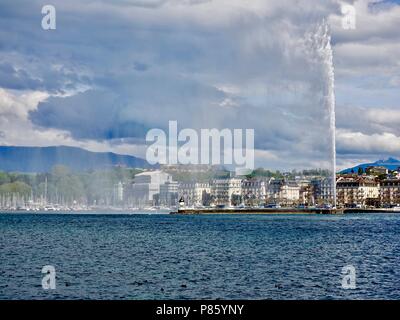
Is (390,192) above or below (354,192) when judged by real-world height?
above

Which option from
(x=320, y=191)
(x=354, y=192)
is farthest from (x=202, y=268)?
(x=320, y=191)

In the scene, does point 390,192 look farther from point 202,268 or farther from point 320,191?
point 202,268

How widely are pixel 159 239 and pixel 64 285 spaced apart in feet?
92.7

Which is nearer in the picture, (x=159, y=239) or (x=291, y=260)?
(x=291, y=260)

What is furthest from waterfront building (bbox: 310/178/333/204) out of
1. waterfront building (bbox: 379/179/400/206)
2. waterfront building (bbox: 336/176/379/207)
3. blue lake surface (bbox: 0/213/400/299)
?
blue lake surface (bbox: 0/213/400/299)

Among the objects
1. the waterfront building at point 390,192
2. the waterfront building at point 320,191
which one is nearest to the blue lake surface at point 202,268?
the waterfront building at point 320,191

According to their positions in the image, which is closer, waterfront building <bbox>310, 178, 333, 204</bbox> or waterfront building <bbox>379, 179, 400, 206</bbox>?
waterfront building <bbox>310, 178, 333, 204</bbox>

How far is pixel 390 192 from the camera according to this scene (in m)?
190

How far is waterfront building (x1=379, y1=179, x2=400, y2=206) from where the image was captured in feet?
617

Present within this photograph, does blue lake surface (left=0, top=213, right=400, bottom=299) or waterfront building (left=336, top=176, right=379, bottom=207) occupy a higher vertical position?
waterfront building (left=336, top=176, right=379, bottom=207)

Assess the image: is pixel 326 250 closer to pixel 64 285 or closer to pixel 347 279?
pixel 347 279

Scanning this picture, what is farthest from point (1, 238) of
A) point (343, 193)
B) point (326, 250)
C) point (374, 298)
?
point (343, 193)

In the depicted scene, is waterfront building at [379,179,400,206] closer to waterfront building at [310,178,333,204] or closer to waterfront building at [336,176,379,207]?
waterfront building at [336,176,379,207]

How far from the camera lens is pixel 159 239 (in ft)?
188
